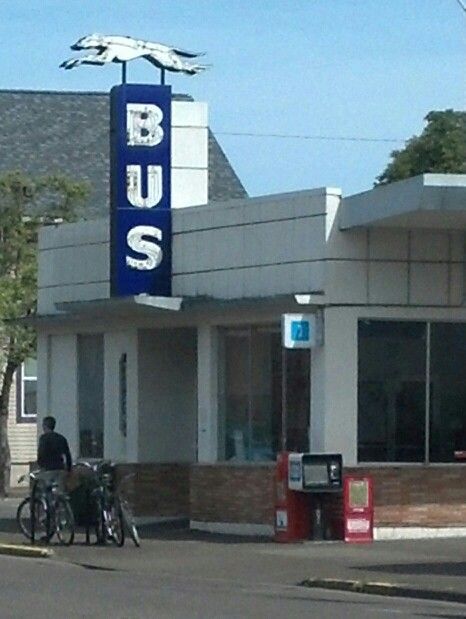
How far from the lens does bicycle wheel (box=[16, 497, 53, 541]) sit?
86.2 ft

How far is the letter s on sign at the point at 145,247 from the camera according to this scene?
2760 cm

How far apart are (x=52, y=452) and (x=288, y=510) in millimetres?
3575

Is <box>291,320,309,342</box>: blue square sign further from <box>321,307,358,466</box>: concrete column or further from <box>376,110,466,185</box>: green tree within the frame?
<box>376,110,466,185</box>: green tree

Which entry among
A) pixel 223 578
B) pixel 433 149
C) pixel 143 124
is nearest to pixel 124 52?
pixel 143 124

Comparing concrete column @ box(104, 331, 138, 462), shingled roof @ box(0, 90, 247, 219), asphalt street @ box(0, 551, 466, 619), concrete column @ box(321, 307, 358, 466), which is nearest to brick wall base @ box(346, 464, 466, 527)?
concrete column @ box(321, 307, 358, 466)

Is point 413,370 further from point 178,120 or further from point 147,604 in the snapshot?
point 147,604

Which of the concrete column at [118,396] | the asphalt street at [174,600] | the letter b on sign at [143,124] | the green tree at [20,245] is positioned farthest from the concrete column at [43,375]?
the asphalt street at [174,600]

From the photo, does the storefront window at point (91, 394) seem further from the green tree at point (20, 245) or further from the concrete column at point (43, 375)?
the green tree at point (20, 245)

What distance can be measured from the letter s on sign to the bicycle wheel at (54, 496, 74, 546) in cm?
375

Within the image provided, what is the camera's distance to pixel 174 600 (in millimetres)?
18125

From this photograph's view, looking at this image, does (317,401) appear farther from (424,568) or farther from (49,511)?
(424,568)

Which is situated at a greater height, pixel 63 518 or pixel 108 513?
pixel 108 513

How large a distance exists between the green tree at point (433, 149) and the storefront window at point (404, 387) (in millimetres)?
25559

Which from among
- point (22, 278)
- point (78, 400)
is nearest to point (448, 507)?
point (78, 400)
